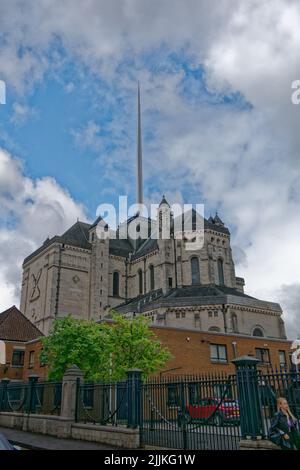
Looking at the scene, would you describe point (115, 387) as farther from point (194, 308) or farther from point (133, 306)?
point (133, 306)

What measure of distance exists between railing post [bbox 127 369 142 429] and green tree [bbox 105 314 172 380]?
828 centimetres

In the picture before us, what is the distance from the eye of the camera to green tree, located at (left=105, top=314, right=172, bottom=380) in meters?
21.4

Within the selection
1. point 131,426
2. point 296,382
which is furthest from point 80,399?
point 296,382

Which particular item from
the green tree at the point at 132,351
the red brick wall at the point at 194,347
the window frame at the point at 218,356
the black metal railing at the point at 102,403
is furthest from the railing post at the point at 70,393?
the window frame at the point at 218,356

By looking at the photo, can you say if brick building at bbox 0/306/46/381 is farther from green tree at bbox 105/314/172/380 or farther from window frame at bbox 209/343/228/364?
window frame at bbox 209/343/228/364

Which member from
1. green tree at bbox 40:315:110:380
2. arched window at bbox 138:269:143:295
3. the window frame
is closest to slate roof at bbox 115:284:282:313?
arched window at bbox 138:269:143:295

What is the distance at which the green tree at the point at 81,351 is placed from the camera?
21.9m

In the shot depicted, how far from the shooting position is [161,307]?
43281 mm

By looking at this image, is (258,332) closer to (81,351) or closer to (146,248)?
(146,248)

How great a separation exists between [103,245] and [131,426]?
48.9 m

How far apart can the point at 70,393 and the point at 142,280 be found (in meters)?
45.0

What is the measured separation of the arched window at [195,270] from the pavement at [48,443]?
3848 cm

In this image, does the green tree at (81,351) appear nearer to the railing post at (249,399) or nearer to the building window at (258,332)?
the railing post at (249,399)

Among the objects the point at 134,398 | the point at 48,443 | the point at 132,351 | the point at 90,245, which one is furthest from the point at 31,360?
the point at 90,245
